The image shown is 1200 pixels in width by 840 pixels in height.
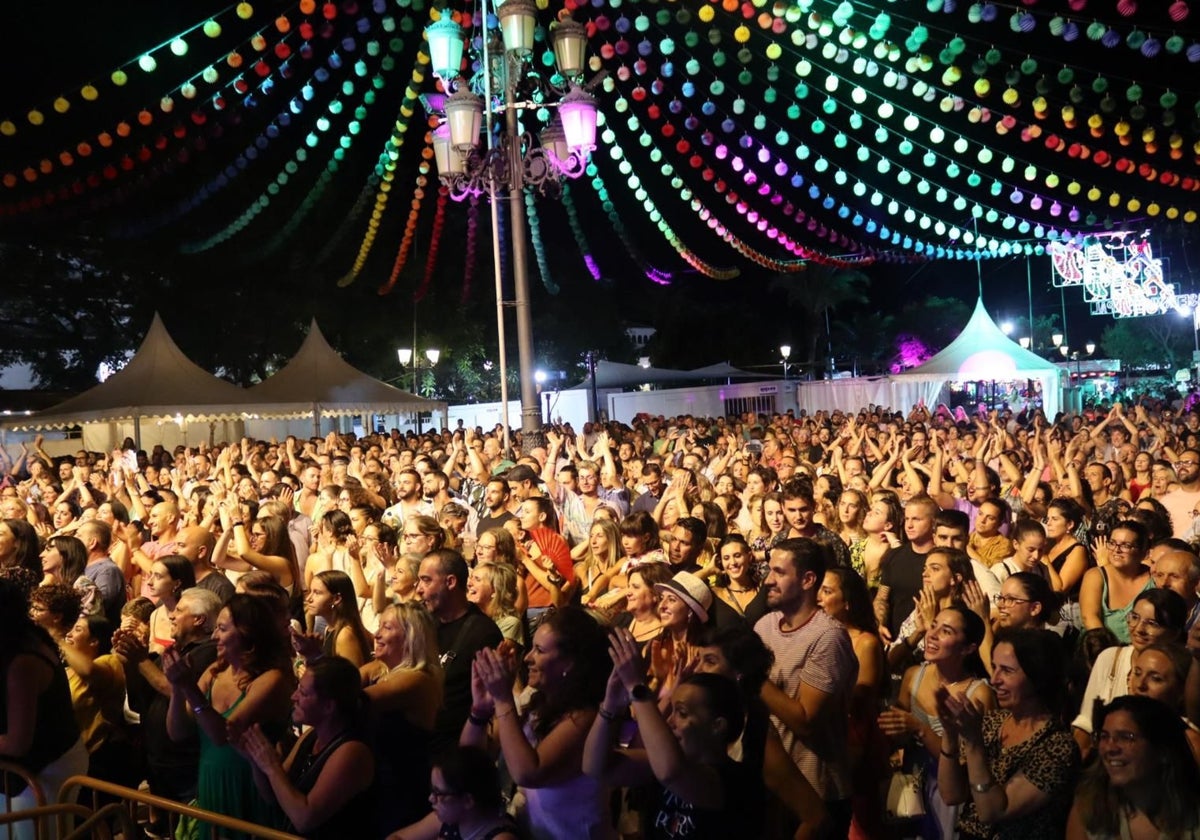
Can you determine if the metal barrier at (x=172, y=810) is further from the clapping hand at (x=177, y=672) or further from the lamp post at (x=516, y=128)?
the lamp post at (x=516, y=128)

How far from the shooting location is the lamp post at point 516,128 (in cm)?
1015

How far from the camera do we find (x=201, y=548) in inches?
271

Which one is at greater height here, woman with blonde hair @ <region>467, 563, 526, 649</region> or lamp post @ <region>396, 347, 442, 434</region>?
lamp post @ <region>396, 347, 442, 434</region>

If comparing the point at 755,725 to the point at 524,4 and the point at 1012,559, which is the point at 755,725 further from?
the point at 524,4

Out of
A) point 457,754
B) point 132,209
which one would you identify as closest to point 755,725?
point 457,754

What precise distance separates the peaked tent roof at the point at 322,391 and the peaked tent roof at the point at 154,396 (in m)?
1.06

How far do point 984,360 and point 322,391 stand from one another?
15.2 m

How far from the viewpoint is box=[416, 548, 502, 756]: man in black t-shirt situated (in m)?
4.45

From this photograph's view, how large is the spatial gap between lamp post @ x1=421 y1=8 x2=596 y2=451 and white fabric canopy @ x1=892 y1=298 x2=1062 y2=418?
685 inches

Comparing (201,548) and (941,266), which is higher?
(941,266)

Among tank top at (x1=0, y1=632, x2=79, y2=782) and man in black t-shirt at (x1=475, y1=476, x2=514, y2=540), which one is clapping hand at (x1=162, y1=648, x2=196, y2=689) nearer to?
tank top at (x1=0, y1=632, x2=79, y2=782)

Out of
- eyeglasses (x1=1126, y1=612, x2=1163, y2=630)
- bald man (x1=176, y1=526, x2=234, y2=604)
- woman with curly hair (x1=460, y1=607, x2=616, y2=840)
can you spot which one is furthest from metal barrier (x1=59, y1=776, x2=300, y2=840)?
eyeglasses (x1=1126, y1=612, x2=1163, y2=630)

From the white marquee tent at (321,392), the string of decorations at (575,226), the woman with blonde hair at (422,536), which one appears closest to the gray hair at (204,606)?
the woman with blonde hair at (422,536)

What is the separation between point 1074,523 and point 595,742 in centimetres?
442
